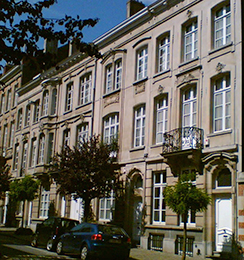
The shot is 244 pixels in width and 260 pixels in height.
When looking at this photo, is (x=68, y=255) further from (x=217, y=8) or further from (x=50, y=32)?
(x=217, y=8)

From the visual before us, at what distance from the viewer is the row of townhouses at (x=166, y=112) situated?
17.4 m

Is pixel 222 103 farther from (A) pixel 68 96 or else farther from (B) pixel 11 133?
(B) pixel 11 133

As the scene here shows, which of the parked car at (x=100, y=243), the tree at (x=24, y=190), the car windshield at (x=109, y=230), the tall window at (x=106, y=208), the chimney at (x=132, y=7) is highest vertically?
the chimney at (x=132, y=7)

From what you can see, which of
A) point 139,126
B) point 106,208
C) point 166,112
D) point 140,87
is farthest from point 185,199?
point 106,208

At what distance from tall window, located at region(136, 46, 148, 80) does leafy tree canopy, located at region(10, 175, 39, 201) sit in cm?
1073

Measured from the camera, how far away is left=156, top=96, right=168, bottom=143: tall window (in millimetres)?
21094

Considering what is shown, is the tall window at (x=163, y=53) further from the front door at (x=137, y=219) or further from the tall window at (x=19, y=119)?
the tall window at (x=19, y=119)

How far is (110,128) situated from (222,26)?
9.08m

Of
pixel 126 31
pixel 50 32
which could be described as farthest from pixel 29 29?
pixel 126 31

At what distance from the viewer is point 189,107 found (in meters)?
19.8

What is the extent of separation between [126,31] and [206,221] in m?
12.3

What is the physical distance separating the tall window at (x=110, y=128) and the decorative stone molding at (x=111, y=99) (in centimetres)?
78

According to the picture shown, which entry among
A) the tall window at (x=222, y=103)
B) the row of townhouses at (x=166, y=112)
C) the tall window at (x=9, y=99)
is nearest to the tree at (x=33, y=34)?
the row of townhouses at (x=166, y=112)

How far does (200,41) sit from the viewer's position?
19.7 m
